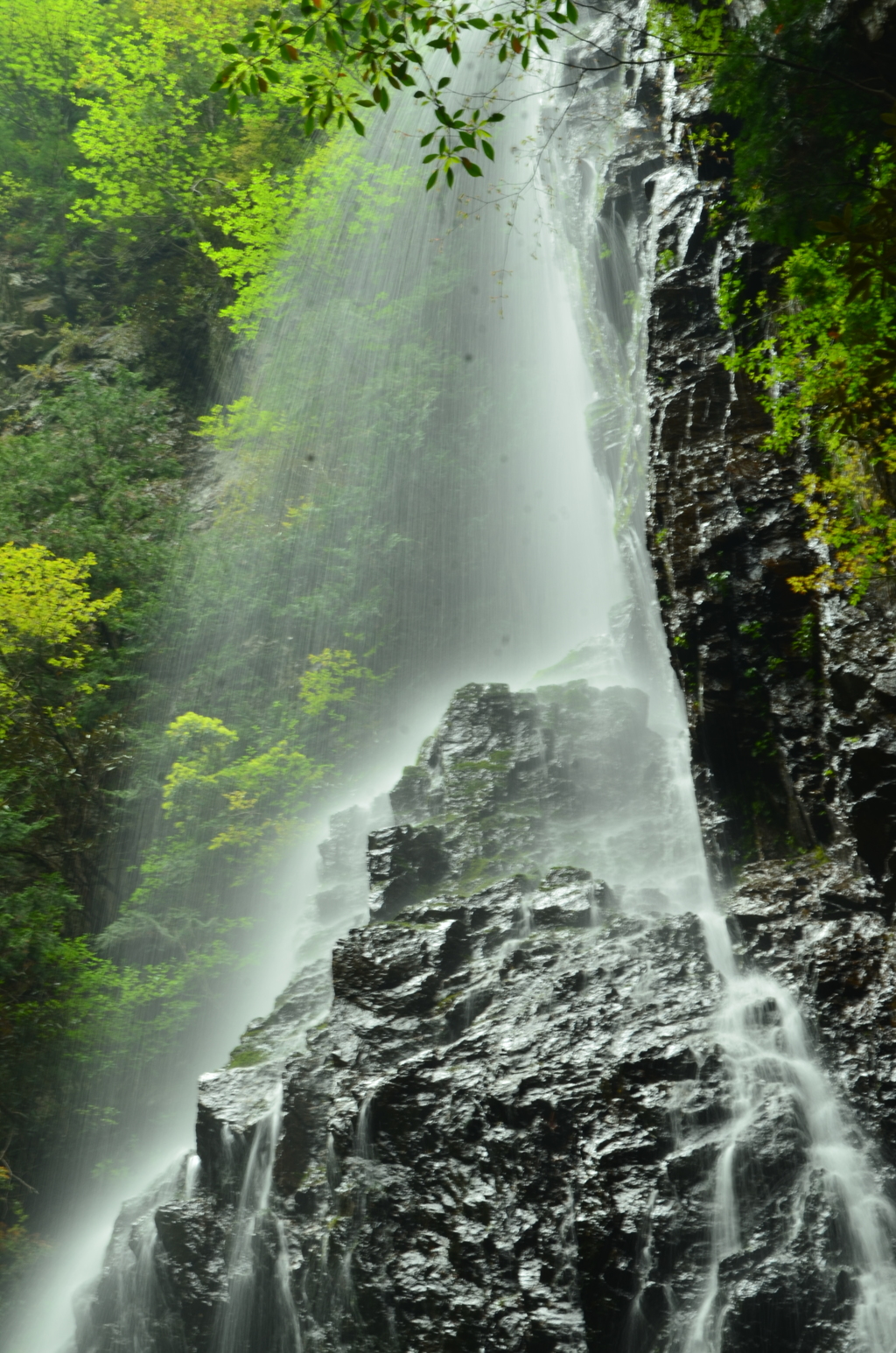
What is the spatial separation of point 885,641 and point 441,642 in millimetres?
14733

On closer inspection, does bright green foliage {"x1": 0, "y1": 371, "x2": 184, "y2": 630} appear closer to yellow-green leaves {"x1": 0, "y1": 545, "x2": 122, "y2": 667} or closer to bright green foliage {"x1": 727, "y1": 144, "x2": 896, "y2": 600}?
yellow-green leaves {"x1": 0, "y1": 545, "x2": 122, "y2": 667}

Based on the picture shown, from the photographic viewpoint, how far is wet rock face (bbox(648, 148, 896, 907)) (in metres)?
6.10

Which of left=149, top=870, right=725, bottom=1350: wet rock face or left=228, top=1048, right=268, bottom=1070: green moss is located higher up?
left=228, top=1048, right=268, bottom=1070: green moss

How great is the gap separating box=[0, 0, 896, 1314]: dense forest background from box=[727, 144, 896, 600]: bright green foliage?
0.03m

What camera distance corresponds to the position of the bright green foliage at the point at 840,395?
17.1 ft

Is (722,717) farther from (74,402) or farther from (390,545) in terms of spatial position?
(74,402)

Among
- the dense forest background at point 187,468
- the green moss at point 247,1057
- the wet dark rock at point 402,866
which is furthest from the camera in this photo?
the wet dark rock at point 402,866

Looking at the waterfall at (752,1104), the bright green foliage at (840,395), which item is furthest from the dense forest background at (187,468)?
the waterfall at (752,1104)

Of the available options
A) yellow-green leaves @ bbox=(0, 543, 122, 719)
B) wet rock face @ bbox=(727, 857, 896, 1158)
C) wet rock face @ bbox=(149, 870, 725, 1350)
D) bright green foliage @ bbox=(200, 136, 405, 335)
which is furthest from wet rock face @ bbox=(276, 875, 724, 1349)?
bright green foliage @ bbox=(200, 136, 405, 335)

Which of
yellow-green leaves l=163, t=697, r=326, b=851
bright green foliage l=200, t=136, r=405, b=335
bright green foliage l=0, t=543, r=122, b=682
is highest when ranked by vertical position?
bright green foliage l=200, t=136, r=405, b=335

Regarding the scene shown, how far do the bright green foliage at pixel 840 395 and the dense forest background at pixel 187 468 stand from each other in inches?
1.1

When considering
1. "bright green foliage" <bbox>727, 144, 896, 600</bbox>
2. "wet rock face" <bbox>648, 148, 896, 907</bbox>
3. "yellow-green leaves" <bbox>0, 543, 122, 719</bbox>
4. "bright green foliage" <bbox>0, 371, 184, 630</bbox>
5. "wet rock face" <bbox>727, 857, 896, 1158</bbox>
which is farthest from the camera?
"bright green foliage" <bbox>0, 371, 184, 630</bbox>

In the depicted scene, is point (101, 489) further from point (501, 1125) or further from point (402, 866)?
point (501, 1125)

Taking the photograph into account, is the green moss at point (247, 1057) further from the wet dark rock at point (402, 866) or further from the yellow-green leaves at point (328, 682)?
the yellow-green leaves at point (328, 682)
